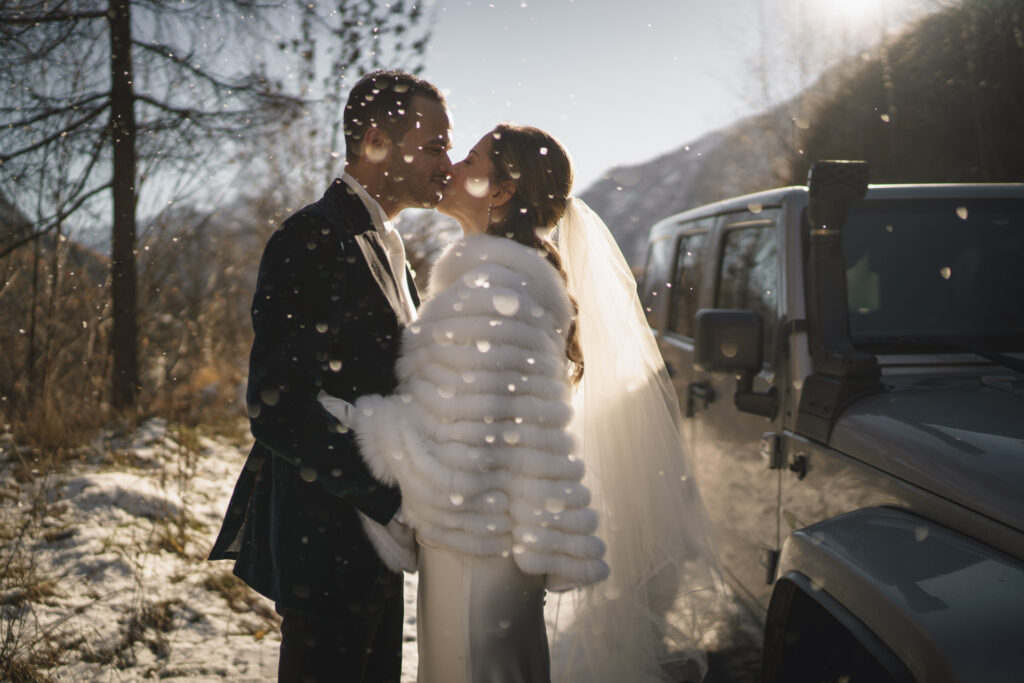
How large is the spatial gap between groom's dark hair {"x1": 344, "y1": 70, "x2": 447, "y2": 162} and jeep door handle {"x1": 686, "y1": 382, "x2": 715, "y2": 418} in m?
2.04

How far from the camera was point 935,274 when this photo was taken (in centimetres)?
267

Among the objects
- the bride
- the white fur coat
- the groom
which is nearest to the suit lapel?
the groom

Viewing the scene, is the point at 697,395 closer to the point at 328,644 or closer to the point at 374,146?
the point at 374,146

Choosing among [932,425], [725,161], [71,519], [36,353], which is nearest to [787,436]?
[932,425]

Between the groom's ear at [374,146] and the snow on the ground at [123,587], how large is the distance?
2.29m

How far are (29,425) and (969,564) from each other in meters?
6.02

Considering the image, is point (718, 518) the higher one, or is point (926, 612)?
point (926, 612)

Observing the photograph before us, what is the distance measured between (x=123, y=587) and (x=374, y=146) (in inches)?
114

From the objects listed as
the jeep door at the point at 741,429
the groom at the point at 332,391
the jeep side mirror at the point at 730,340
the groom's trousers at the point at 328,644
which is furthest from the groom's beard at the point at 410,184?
the jeep door at the point at 741,429

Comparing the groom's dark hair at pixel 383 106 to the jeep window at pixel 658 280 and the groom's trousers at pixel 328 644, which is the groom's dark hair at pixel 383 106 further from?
the jeep window at pixel 658 280

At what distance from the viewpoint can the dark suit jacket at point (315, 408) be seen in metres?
1.76

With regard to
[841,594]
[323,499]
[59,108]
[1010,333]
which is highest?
[59,108]

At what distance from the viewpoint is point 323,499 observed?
1918mm

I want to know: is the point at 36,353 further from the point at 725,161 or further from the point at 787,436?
the point at 725,161
